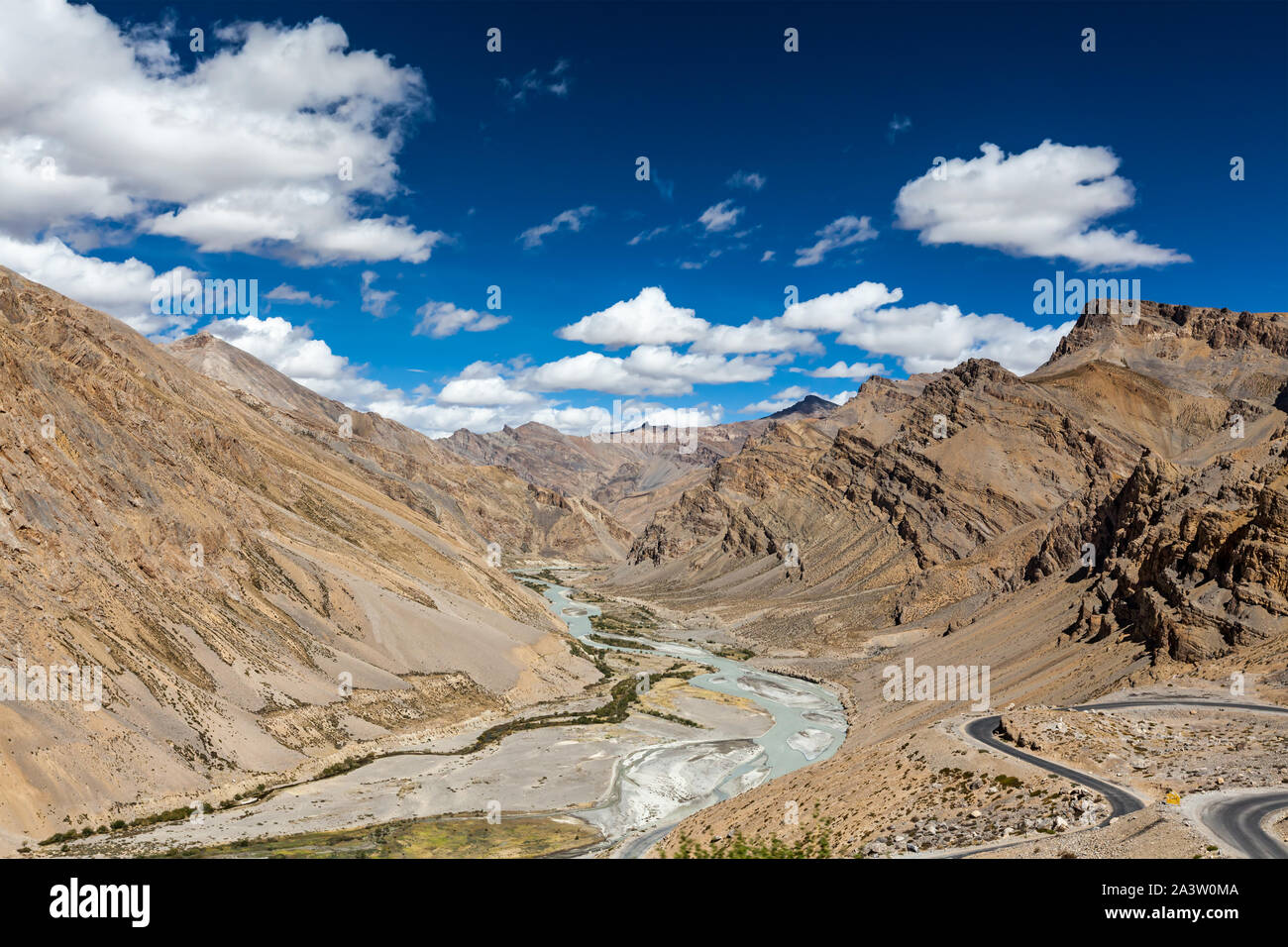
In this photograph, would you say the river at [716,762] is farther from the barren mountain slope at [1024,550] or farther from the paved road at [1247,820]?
the paved road at [1247,820]

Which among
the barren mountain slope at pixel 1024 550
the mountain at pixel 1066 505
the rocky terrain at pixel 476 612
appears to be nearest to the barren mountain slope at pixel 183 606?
the rocky terrain at pixel 476 612

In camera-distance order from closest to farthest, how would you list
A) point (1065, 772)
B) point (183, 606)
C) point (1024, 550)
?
point (1065, 772) → point (183, 606) → point (1024, 550)

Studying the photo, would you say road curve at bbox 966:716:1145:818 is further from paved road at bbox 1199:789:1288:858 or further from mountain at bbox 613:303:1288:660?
mountain at bbox 613:303:1288:660

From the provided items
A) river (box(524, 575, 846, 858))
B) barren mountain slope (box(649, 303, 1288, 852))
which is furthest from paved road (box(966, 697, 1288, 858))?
river (box(524, 575, 846, 858))

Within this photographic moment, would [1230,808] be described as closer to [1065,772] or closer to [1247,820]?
[1247,820]

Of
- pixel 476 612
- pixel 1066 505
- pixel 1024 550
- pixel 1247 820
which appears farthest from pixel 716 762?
pixel 1024 550

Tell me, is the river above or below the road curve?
below

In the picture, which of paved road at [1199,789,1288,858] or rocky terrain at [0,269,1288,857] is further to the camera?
rocky terrain at [0,269,1288,857]
